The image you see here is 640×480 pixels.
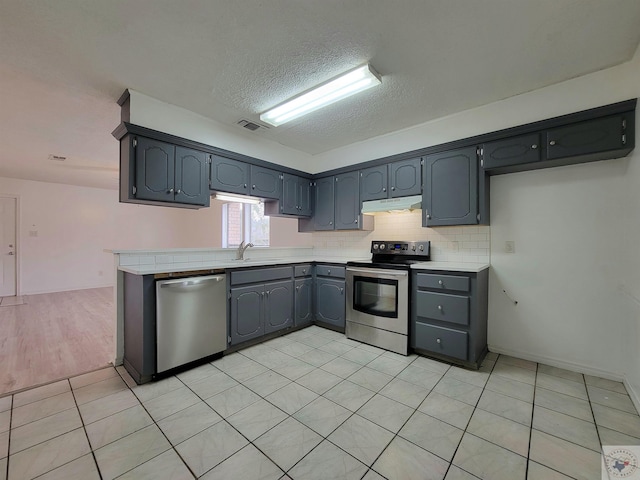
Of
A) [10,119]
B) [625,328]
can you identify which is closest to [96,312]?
[10,119]

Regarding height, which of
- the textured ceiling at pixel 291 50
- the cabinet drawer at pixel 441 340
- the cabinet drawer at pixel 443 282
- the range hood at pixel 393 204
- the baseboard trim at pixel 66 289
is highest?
the textured ceiling at pixel 291 50

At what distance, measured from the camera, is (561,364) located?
2521mm

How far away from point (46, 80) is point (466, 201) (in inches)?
155

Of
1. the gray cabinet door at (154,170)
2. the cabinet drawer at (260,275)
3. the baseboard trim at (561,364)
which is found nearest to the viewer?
the baseboard trim at (561,364)

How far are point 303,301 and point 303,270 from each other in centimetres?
40

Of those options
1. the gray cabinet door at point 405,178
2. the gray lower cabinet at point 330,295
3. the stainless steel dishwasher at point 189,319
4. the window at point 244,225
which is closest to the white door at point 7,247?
the window at point 244,225

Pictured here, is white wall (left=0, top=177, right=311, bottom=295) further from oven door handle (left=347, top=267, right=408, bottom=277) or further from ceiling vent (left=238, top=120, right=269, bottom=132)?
ceiling vent (left=238, top=120, right=269, bottom=132)

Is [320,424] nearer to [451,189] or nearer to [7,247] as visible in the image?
[451,189]

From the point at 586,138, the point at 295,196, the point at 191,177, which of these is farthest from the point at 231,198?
the point at 586,138

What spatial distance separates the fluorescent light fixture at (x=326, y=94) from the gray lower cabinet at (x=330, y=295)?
1.81 meters

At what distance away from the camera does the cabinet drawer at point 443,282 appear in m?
2.52

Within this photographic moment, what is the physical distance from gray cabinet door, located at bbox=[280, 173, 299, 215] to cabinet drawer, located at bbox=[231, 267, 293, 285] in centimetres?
94

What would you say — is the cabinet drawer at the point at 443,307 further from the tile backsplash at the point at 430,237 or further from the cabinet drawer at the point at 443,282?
the tile backsplash at the point at 430,237

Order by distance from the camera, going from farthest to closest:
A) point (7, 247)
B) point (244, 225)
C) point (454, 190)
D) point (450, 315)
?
point (244, 225)
point (7, 247)
point (454, 190)
point (450, 315)
